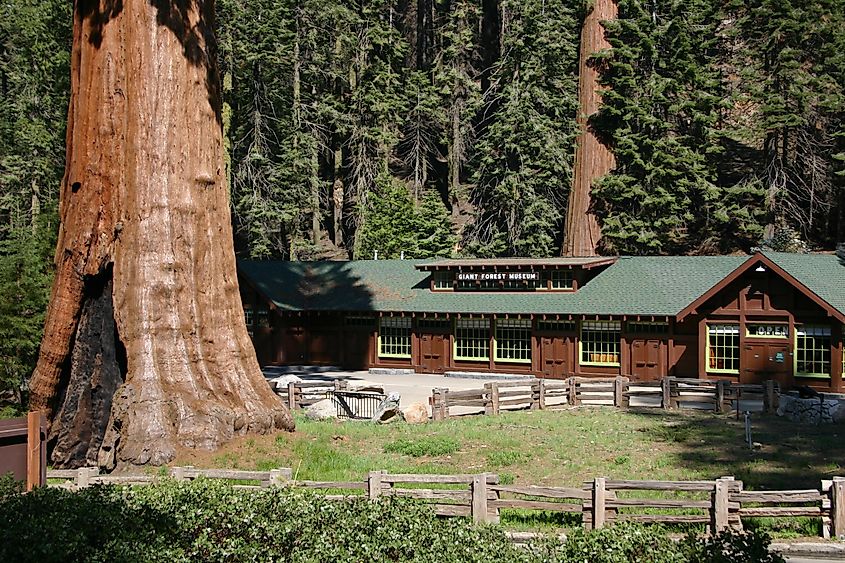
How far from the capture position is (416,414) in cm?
2467

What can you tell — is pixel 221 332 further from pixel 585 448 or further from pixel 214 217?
pixel 585 448

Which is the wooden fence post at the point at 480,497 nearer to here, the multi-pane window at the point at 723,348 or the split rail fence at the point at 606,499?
the split rail fence at the point at 606,499

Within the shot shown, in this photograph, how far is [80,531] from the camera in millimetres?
8977

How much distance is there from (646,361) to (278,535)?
27225 millimetres

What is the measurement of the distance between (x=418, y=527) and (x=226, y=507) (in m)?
2.42

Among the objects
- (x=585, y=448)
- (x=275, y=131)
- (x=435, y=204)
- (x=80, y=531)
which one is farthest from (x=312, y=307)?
(x=80, y=531)

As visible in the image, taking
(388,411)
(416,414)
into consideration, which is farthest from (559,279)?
(388,411)

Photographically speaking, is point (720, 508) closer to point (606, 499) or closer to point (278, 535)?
point (606, 499)

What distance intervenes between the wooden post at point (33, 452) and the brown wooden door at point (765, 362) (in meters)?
25.7

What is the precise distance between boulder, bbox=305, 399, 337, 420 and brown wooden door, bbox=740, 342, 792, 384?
1551 cm

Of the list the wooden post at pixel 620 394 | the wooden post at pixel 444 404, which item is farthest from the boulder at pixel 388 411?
the wooden post at pixel 620 394

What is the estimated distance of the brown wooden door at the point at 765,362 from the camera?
30.8 meters

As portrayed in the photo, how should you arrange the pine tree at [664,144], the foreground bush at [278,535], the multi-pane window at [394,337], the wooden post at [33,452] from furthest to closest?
1. the pine tree at [664,144]
2. the multi-pane window at [394,337]
3. the wooden post at [33,452]
4. the foreground bush at [278,535]

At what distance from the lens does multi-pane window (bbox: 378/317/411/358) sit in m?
39.9
